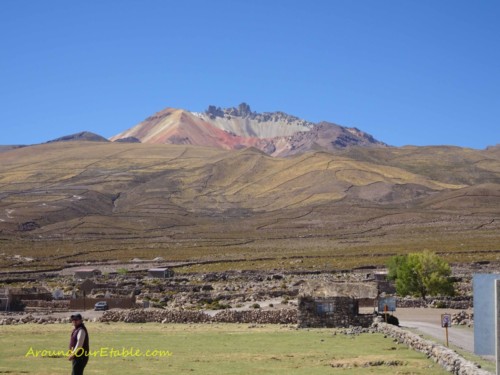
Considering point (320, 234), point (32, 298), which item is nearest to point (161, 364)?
point (32, 298)

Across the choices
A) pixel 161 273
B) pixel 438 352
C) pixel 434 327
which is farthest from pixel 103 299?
pixel 438 352

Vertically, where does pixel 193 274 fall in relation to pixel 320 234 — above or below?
below

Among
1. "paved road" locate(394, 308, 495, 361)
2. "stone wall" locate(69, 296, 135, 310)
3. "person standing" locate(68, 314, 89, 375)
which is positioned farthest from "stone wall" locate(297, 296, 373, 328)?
"person standing" locate(68, 314, 89, 375)

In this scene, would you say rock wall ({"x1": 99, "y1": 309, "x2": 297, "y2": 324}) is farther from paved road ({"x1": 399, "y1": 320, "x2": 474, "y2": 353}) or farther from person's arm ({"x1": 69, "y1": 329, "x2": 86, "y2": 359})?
person's arm ({"x1": 69, "y1": 329, "x2": 86, "y2": 359})

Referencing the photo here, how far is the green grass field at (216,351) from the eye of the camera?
23391 mm

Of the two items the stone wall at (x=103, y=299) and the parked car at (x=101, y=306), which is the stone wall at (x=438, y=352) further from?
the stone wall at (x=103, y=299)

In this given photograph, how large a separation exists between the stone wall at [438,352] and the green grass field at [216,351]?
0.85 feet

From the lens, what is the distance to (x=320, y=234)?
166250mm

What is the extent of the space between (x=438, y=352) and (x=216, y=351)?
7.52 metres

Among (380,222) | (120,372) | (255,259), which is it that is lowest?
(120,372)

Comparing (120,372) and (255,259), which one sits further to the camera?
(255,259)

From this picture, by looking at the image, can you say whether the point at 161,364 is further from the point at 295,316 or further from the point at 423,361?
the point at 295,316

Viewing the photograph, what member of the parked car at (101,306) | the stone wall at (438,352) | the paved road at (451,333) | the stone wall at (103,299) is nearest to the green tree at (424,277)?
the paved road at (451,333)

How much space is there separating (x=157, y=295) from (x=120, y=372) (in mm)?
A: 38513
